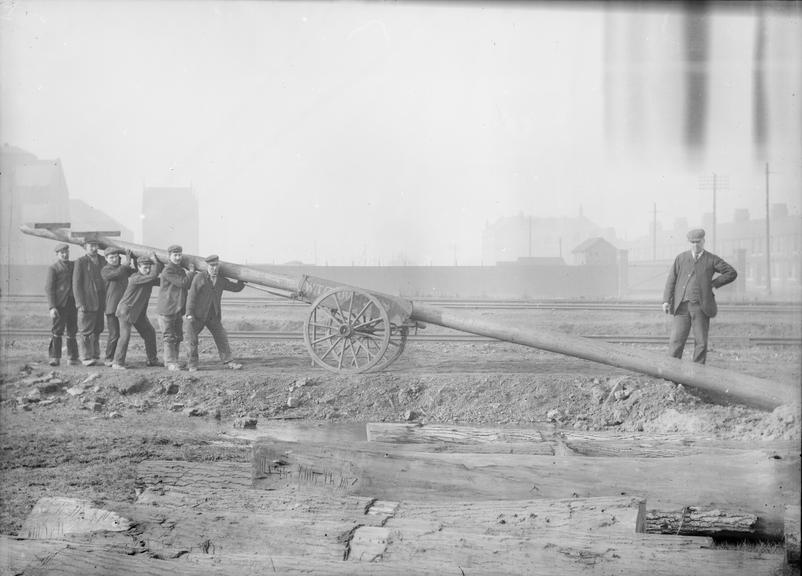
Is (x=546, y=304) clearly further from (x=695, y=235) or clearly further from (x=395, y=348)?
(x=695, y=235)

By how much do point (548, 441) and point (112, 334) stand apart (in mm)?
5831

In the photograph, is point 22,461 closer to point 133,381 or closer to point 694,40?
point 133,381

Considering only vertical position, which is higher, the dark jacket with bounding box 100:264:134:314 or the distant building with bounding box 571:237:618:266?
the distant building with bounding box 571:237:618:266

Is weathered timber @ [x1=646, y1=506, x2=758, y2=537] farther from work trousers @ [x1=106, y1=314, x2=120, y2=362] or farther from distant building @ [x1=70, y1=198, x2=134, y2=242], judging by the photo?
distant building @ [x1=70, y1=198, x2=134, y2=242]

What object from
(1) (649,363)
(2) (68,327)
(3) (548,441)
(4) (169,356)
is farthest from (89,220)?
(1) (649,363)

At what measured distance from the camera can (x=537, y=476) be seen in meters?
4.20

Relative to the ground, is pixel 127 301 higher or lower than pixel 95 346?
higher

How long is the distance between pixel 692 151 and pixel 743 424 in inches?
147

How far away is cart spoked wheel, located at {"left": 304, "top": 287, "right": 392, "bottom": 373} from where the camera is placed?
298 inches

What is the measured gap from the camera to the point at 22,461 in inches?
218

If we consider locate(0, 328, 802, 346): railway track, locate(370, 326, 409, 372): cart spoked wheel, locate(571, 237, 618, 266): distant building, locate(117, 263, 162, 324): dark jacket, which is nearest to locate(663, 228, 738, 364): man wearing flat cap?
locate(0, 328, 802, 346): railway track

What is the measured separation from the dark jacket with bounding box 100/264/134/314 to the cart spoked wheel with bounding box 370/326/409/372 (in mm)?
3361

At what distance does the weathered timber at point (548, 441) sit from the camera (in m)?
4.82

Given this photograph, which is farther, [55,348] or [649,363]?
[55,348]
